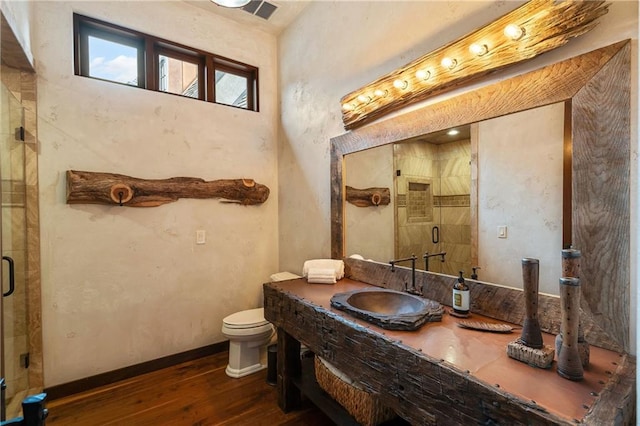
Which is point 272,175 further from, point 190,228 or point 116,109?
point 116,109

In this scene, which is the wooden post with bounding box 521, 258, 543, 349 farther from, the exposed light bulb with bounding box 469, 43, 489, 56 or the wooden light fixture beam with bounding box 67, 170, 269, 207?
the wooden light fixture beam with bounding box 67, 170, 269, 207

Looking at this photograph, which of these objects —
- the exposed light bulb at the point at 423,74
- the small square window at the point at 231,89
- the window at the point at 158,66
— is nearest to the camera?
the exposed light bulb at the point at 423,74

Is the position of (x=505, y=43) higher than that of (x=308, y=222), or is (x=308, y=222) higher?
(x=505, y=43)

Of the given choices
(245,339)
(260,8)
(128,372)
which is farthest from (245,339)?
(260,8)

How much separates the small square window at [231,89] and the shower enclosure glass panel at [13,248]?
1.51 metres

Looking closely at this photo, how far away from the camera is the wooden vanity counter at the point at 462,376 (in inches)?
32.7

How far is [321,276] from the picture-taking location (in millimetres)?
2174

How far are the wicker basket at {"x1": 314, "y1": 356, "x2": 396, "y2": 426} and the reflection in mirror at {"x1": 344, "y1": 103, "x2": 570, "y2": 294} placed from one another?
2.62 ft

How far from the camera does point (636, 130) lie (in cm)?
107

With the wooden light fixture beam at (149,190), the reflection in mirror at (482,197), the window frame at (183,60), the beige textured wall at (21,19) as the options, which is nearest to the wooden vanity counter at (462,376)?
the reflection in mirror at (482,197)

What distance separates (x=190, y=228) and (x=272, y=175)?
Result: 3.28 ft

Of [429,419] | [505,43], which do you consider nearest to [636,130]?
[505,43]

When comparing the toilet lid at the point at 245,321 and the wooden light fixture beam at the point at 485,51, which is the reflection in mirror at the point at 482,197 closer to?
the wooden light fixture beam at the point at 485,51

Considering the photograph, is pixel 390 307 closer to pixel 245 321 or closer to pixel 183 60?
pixel 245 321
